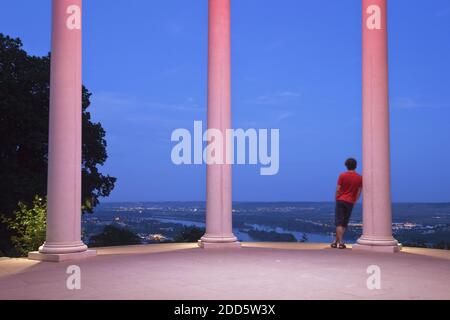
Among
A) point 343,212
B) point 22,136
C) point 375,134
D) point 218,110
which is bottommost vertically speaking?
point 343,212

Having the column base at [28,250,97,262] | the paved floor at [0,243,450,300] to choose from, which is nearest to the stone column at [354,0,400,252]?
the paved floor at [0,243,450,300]

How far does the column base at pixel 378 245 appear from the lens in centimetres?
9327

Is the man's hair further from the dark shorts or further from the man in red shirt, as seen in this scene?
the dark shorts

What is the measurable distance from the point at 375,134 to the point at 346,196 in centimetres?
1355

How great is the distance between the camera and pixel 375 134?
9638 cm

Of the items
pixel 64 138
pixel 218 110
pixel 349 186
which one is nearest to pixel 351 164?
pixel 349 186

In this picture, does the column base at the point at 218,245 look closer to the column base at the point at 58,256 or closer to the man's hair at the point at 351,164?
the column base at the point at 58,256

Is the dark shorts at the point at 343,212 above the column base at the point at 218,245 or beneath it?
above

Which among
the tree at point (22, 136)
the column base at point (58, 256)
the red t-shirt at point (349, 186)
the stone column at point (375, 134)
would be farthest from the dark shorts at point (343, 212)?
the tree at point (22, 136)

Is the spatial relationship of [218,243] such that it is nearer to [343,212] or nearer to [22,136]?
[343,212]

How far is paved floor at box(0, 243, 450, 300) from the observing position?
54094 millimetres
